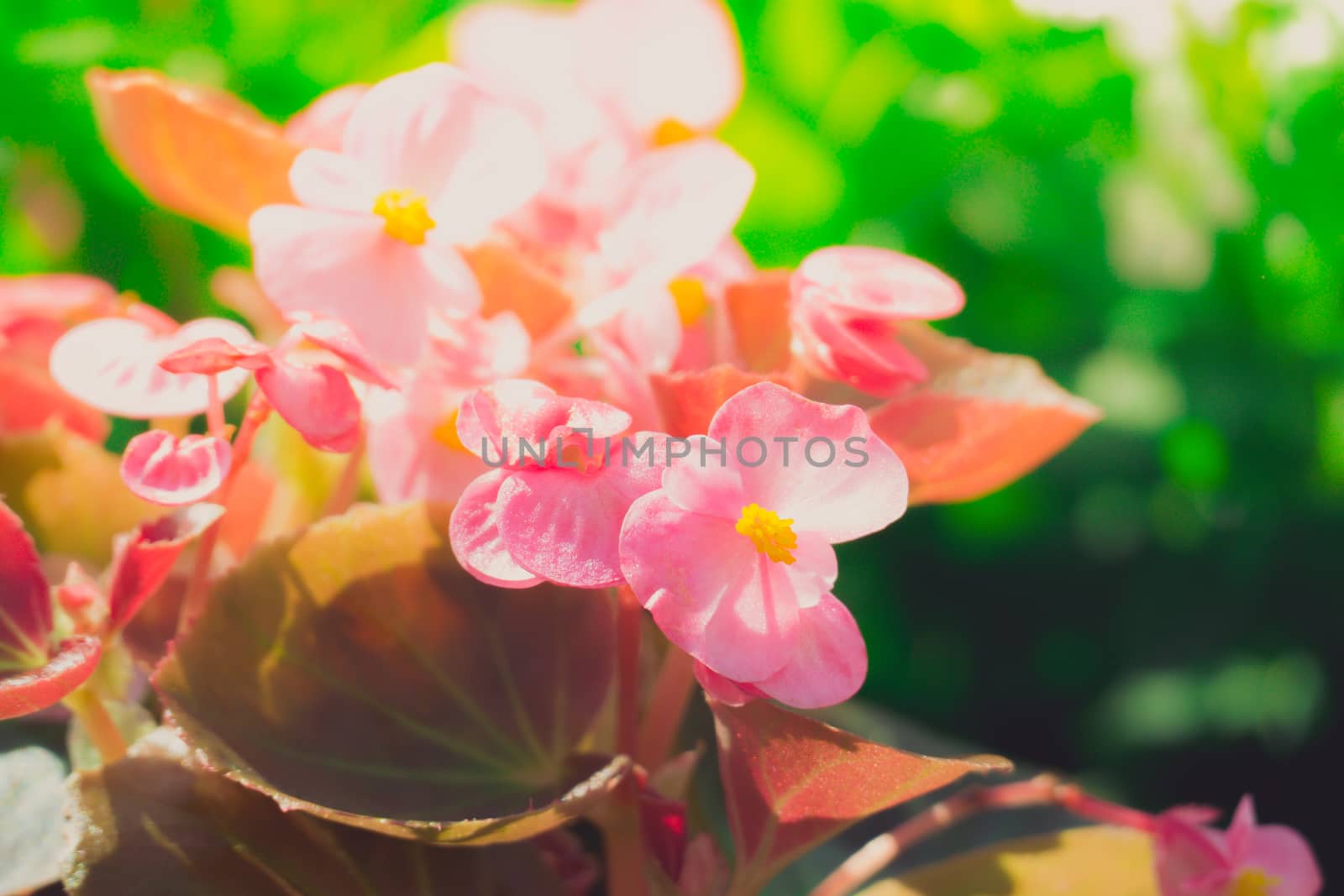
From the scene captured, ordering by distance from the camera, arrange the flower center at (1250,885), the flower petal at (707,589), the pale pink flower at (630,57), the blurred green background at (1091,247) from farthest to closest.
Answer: the blurred green background at (1091,247) → the pale pink flower at (630,57) → the flower center at (1250,885) → the flower petal at (707,589)

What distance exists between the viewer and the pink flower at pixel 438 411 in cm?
34

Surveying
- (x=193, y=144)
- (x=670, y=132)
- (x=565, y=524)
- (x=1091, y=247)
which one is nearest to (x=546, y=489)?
(x=565, y=524)

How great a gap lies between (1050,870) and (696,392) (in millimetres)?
223

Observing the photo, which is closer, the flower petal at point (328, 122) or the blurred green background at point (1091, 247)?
the flower petal at point (328, 122)

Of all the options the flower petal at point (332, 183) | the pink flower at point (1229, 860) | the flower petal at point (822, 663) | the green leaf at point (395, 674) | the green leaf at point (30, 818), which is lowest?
the green leaf at point (30, 818)

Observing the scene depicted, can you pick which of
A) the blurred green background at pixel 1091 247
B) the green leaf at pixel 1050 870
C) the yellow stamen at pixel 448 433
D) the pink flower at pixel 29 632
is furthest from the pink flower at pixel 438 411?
the blurred green background at pixel 1091 247

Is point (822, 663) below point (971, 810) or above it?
above

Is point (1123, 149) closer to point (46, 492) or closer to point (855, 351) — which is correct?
point (855, 351)

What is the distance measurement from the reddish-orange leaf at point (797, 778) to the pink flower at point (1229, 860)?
0.12 m

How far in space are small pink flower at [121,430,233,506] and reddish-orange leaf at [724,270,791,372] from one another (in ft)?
A: 0.61

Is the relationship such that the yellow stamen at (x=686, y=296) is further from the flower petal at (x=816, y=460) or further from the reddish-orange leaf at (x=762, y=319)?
the flower petal at (x=816, y=460)

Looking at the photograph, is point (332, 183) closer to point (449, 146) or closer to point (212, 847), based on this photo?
point (449, 146)

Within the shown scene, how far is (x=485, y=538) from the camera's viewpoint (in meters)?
0.28

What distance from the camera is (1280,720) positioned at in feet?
2.33
